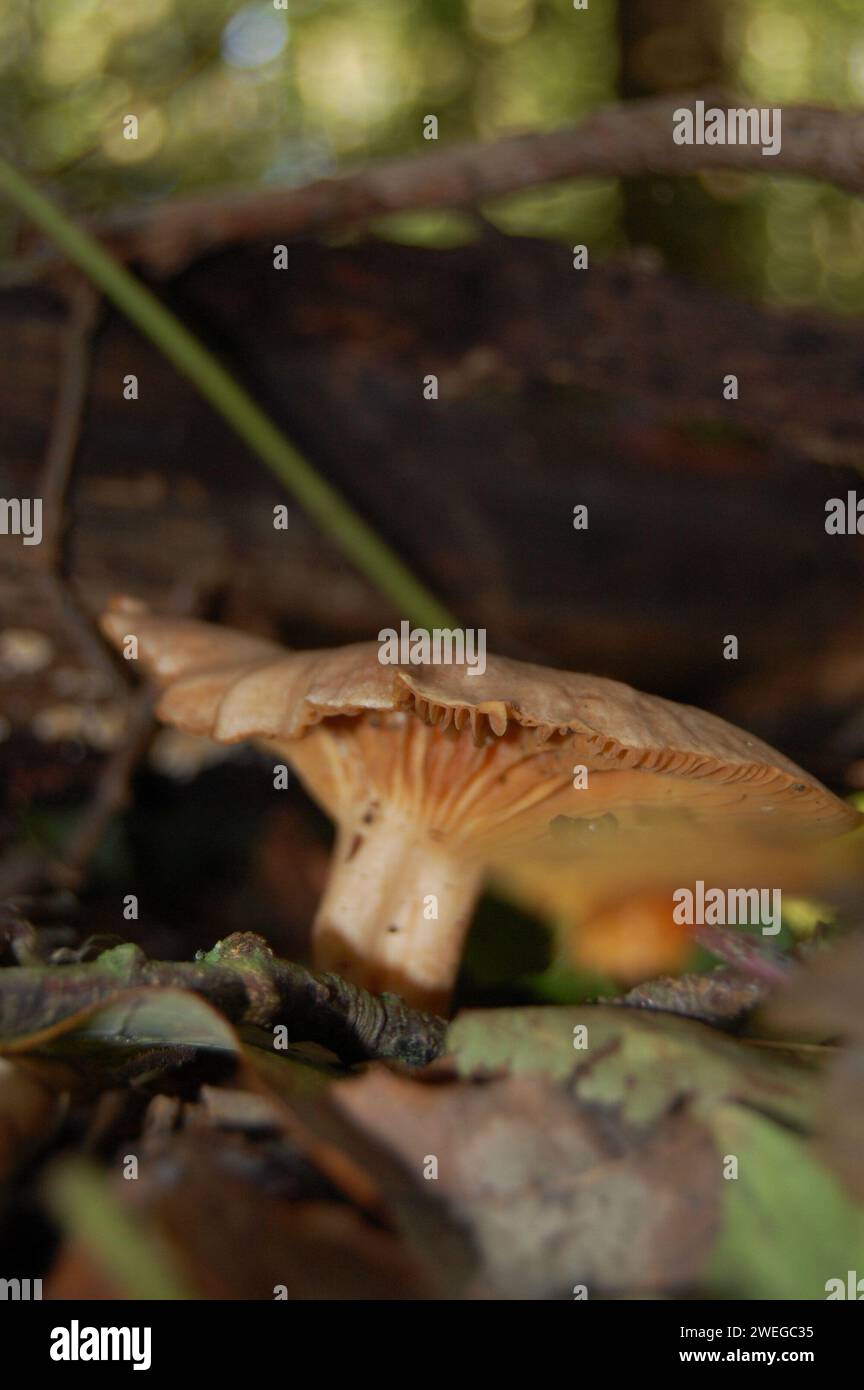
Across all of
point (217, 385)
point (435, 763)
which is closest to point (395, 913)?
point (435, 763)

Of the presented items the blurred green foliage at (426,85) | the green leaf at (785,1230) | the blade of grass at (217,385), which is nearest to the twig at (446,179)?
the blade of grass at (217,385)

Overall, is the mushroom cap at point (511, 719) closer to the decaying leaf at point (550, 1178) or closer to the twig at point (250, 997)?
the twig at point (250, 997)

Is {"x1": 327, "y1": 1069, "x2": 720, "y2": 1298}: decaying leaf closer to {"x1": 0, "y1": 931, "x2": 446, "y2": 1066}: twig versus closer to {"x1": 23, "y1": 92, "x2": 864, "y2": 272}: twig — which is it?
{"x1": 0, "y1": 931, "x2": 446, "y2": 1066}: twig

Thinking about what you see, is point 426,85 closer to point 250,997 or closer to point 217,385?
point 217,385

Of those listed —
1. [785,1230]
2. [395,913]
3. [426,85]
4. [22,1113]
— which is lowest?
[785,1230]

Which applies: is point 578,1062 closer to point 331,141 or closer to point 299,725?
point 299,725

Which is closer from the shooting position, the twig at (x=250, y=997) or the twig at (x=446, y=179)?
the twig at (x=250, y=997)

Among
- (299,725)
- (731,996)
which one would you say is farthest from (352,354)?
(731,996)
